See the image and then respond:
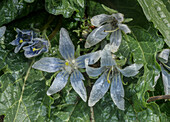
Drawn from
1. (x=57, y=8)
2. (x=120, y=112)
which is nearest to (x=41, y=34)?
(x=57, y=8)

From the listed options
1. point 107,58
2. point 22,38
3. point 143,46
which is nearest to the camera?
point 107,58

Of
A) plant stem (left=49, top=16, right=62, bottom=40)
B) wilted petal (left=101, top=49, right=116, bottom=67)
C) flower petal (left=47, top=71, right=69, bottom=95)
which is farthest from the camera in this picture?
plant stem (left=49, top=16, right=62, bottom=40)

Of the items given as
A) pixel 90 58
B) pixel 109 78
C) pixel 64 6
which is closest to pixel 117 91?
pixel 109 78

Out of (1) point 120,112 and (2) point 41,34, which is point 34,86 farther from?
(1) point 120,112

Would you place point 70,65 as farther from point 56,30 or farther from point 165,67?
point 165,67

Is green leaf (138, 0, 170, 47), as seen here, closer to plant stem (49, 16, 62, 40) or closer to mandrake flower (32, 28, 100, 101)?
mandrake flower (32, 28, 100, 101)

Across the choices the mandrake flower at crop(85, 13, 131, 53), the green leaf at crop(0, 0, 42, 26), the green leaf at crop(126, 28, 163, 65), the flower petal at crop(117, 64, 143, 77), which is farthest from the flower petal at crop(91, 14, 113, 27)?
the green leaf at crop(0, 0, 42, 26)
